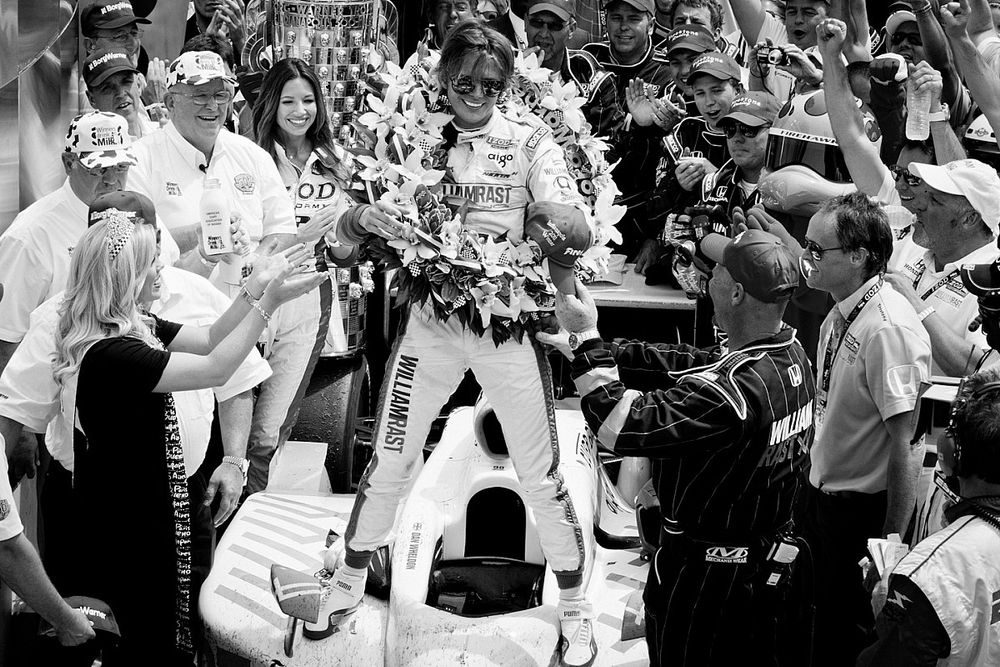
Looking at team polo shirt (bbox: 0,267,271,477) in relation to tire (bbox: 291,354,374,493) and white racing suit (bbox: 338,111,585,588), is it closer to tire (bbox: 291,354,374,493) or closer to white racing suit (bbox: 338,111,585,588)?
white racing suit (bbox: 338,111,585,588)

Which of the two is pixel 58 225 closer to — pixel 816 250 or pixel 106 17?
pixel 106 17

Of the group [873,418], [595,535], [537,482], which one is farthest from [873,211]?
[595,535]

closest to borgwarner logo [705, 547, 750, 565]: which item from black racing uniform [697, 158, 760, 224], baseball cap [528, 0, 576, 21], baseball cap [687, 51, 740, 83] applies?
black racing uniform [697, 158, 760, 224]

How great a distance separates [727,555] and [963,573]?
941 mm

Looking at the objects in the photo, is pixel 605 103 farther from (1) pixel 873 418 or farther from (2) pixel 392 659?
(2) pixel 392 659

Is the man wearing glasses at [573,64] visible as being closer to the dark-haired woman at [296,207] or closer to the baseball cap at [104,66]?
the dark-haired woman at [296,207]

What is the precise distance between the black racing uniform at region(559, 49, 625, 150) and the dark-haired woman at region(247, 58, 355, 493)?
1727 mm

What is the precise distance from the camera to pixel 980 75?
4.96 meters

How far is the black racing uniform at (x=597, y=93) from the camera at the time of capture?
7.24m

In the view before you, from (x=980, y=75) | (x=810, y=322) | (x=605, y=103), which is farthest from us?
(x=605, y=103)

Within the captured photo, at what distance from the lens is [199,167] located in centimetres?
572

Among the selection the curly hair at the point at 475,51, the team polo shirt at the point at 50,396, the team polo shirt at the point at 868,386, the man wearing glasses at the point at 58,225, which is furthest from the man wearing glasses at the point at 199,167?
the team polo shirt at the point at 868,386

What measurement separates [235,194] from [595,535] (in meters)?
2.30

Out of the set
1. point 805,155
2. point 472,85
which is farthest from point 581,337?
point 805,155
